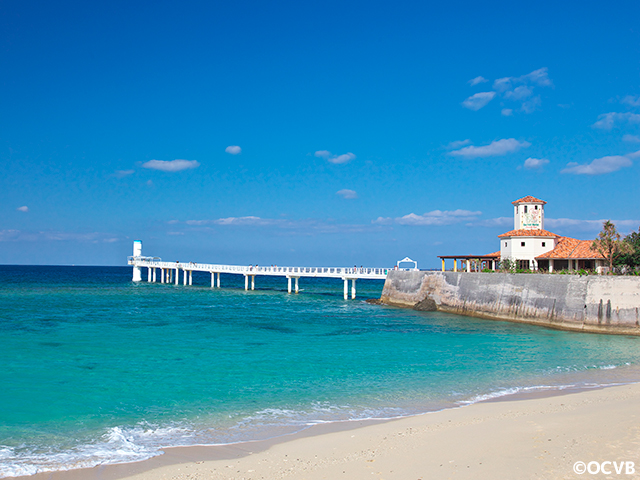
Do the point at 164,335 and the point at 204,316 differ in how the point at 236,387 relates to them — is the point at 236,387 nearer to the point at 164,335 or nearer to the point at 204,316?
the point at 164,335

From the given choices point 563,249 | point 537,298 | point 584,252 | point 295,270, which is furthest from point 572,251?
point 295,270

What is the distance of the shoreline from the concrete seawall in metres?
16.1

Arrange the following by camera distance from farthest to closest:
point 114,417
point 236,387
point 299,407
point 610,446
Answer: point 236,387 < point 299,407 < point 114,417 < point 610,446

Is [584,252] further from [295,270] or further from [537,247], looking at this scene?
[295,270]

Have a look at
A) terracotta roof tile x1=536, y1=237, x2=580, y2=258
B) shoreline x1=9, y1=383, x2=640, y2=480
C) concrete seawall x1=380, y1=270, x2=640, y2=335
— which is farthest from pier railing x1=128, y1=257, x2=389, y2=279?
shoreline x1=9, y1=383, x2=640, y2=480

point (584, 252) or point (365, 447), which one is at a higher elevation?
point (584, 252)

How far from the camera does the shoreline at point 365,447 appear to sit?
22.8ft

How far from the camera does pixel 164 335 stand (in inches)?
888

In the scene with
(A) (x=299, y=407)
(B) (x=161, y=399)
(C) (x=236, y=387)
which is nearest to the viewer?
(A) (x=299, y=407)

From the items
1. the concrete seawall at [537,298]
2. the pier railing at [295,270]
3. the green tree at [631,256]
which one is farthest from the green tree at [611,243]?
the pier railing at [295,270]

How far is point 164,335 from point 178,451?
51.0 ft

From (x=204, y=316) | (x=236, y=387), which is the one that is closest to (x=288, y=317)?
(x=204, y=316)

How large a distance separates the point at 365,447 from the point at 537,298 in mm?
24198

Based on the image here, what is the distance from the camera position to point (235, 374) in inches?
567
